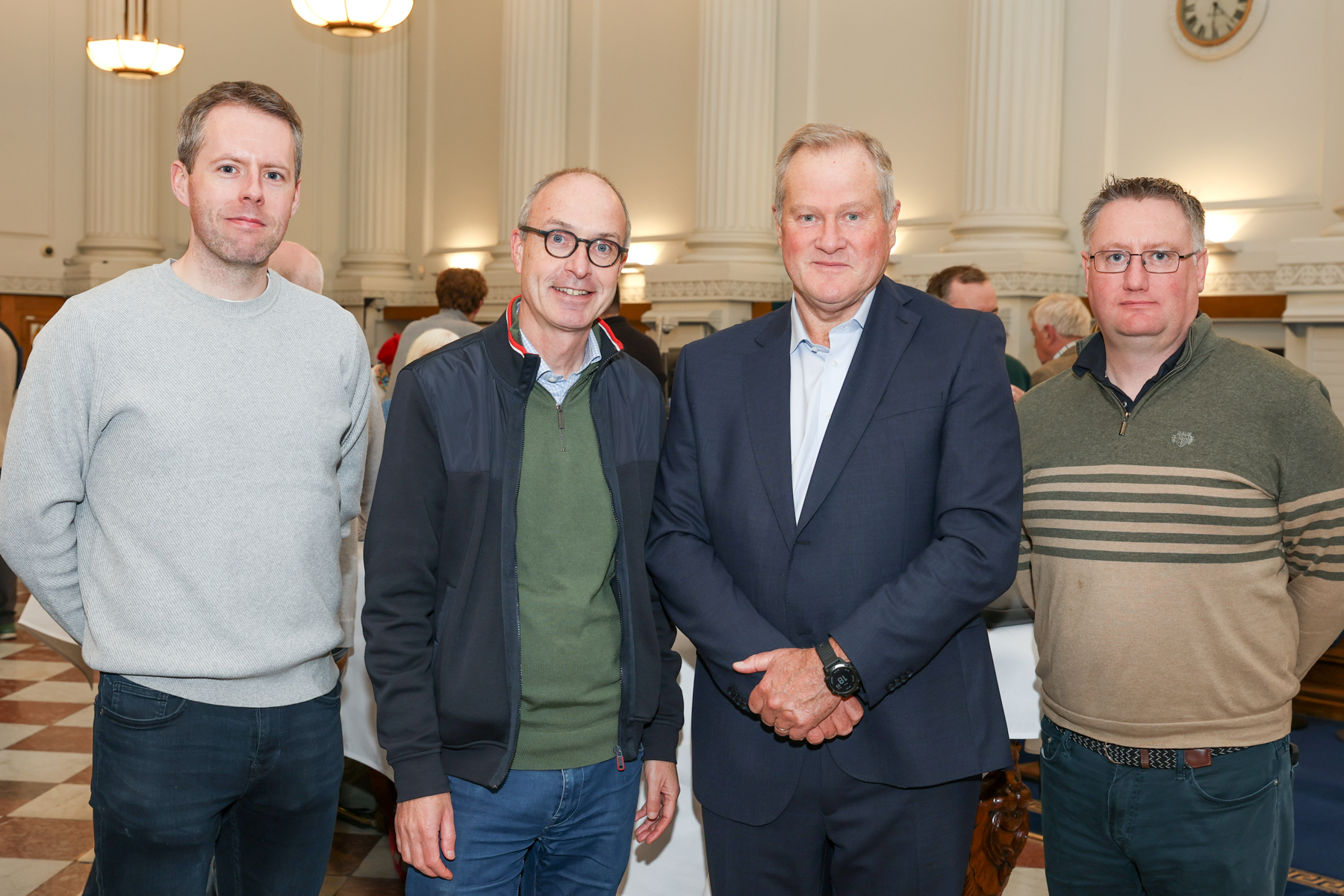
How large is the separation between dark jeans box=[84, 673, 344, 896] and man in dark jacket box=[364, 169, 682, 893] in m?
0.22

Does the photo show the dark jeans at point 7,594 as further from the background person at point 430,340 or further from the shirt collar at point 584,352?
the shirt collar at point 584,352

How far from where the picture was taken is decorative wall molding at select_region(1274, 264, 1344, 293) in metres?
5.57

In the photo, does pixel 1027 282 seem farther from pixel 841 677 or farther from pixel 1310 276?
pixel 841 677

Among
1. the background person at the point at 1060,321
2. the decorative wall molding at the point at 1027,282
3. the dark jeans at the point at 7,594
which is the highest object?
the decorative wall molding at the point at 1027,282

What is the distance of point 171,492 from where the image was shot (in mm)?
1636

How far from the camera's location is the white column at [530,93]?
1029 cm

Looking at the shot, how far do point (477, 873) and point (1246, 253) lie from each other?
669 cm

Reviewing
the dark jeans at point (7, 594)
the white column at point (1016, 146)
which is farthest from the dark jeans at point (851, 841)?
the white column at point (1016, 146)

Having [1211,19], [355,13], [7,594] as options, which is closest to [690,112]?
[355,13]

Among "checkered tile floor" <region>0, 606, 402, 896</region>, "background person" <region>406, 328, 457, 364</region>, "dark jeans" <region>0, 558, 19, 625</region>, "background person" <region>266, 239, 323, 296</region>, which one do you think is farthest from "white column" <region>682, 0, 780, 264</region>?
"checkered tile floor" <region>0, 606, 402, 896</region>

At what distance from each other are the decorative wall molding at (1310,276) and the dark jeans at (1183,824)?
455cm

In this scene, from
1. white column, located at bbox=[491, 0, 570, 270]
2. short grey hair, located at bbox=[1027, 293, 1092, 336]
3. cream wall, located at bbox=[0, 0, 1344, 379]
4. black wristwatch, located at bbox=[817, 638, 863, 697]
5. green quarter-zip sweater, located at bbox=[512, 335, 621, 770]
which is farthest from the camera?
white column, located at bbox=[491, 0, 570, 270]

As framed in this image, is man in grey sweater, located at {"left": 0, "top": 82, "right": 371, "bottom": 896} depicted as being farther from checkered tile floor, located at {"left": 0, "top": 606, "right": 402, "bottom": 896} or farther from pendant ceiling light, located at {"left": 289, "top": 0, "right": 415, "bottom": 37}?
pendant ceiling light, located at {"left": 289, "top": 0, "right": 415, "bottom": 37}

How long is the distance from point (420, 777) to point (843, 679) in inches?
24.9
